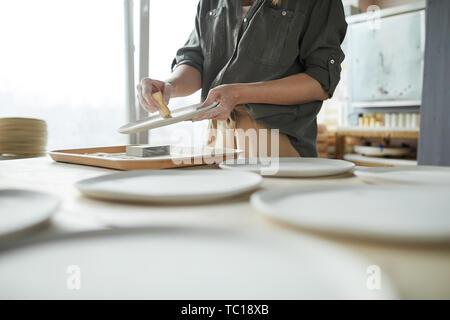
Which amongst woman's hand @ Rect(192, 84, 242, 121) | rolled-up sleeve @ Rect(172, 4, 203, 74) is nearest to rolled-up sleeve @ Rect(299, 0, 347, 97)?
woman's hand @ Rect(192, 84, 242, 121)

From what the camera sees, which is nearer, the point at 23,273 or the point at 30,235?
the point at 23,273

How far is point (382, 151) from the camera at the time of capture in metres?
3.51

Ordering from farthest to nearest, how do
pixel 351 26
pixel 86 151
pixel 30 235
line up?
1. pixel 351 26
2. pixel 86 151
3. pixel 30 235

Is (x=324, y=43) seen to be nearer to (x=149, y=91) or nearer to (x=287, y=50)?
(x=287, y=50)

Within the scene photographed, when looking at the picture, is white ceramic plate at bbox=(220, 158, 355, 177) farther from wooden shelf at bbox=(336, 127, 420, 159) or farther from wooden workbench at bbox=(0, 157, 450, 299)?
wooden shelf at bbox=(336, 127, 420, 159)

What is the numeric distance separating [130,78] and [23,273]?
321cm

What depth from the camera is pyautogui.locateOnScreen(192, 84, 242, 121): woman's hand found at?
3.92ft

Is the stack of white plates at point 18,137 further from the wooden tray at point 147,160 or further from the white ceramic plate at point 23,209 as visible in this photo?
the white ceramic plate at point 23,209

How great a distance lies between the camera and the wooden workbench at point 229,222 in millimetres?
301

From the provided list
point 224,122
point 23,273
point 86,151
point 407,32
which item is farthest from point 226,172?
point 407,32

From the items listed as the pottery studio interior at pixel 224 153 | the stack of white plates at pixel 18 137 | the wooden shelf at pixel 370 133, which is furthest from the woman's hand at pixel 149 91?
the wooden shelf at pixel 370 133

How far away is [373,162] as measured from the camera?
3561 mm

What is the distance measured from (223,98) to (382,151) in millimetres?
2763
